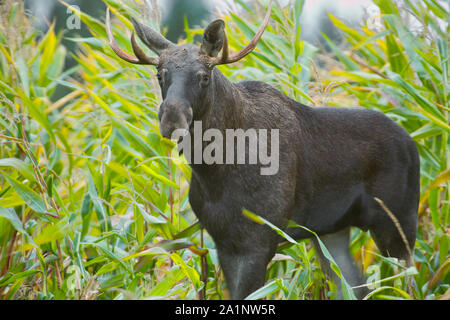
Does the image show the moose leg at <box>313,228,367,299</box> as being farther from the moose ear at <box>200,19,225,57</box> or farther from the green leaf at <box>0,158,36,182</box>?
the green leaf at <box>0,158,36,182</box>

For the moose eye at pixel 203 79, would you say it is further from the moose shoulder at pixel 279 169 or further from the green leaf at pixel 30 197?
the green leaf at pixel 30 197

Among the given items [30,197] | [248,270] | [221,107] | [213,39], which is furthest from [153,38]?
[248,270]

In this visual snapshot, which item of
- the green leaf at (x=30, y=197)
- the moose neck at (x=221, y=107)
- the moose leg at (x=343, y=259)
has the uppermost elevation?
the moose neck at (x=221, y=107)

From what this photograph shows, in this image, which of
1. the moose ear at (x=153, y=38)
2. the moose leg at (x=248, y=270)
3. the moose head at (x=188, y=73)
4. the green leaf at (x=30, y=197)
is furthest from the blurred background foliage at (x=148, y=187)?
the moose head at (x=188, y=73)

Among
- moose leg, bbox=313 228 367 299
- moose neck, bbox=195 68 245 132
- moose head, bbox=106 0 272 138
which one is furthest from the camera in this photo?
moose leg, bbox=313 228 367 299

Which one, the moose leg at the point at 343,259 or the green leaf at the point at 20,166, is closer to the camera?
the green leaf at the point at 20,166

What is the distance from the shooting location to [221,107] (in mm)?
2494

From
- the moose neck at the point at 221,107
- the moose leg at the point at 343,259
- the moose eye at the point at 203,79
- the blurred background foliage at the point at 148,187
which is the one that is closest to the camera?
the moose eye at the point at 203,79

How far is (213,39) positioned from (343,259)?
1440mm

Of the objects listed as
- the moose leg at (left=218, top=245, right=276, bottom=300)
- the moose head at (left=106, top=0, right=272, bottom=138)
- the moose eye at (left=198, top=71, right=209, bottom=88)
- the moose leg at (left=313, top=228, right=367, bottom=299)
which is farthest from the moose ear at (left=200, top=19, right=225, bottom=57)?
the moose leg at (left=313, top=228, right=367, bottom=299)

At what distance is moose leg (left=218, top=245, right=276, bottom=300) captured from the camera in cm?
249

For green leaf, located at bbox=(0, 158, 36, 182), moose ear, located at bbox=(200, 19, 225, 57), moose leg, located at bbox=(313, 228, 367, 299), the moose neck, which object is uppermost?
moose ear, located at bbox=(200, 19, 225, 57)

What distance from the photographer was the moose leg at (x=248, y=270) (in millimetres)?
2486

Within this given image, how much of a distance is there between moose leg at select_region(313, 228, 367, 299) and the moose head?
113 centimetres
